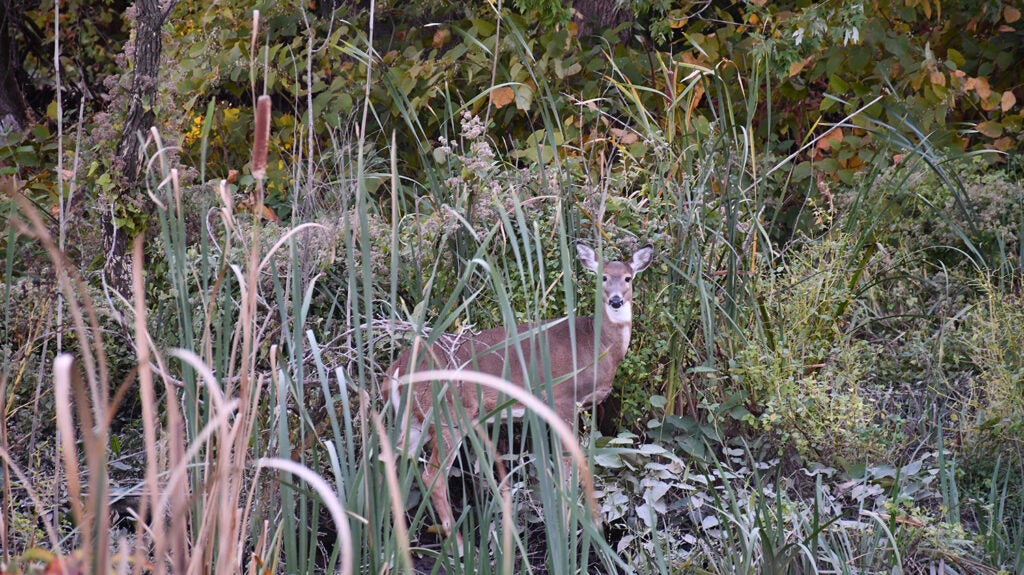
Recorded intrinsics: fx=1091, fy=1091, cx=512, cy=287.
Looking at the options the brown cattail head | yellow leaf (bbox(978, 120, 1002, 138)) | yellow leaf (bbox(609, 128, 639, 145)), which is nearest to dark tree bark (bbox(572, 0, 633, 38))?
yellow leaf (bbox(609, 128, 639, 145))

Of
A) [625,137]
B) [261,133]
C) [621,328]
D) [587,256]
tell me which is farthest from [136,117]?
[261,133]

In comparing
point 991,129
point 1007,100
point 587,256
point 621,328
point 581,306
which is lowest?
point 621,328

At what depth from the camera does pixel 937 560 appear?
3.63 m

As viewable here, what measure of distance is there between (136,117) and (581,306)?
6.97 feet

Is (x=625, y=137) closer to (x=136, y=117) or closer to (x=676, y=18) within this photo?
(x=676, y=18)

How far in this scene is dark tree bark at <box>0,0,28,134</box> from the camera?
25.2 feet

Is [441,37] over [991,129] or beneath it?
over

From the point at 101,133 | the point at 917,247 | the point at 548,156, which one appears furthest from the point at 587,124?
the point at 101,133

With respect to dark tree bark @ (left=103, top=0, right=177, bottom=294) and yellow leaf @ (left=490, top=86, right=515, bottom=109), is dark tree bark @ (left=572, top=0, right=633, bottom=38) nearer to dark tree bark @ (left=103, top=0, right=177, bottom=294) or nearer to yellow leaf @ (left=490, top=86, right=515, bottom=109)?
yellow leaf @ (left=490, top=86, right=515, bottom=109)

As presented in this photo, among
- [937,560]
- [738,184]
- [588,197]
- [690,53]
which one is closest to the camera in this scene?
[937,560]

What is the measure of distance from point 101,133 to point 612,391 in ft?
8.17

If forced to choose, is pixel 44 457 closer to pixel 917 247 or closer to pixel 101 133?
pixel 101 133

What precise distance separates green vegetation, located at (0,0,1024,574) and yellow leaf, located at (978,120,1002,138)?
0.16m

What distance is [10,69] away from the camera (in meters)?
7.95
